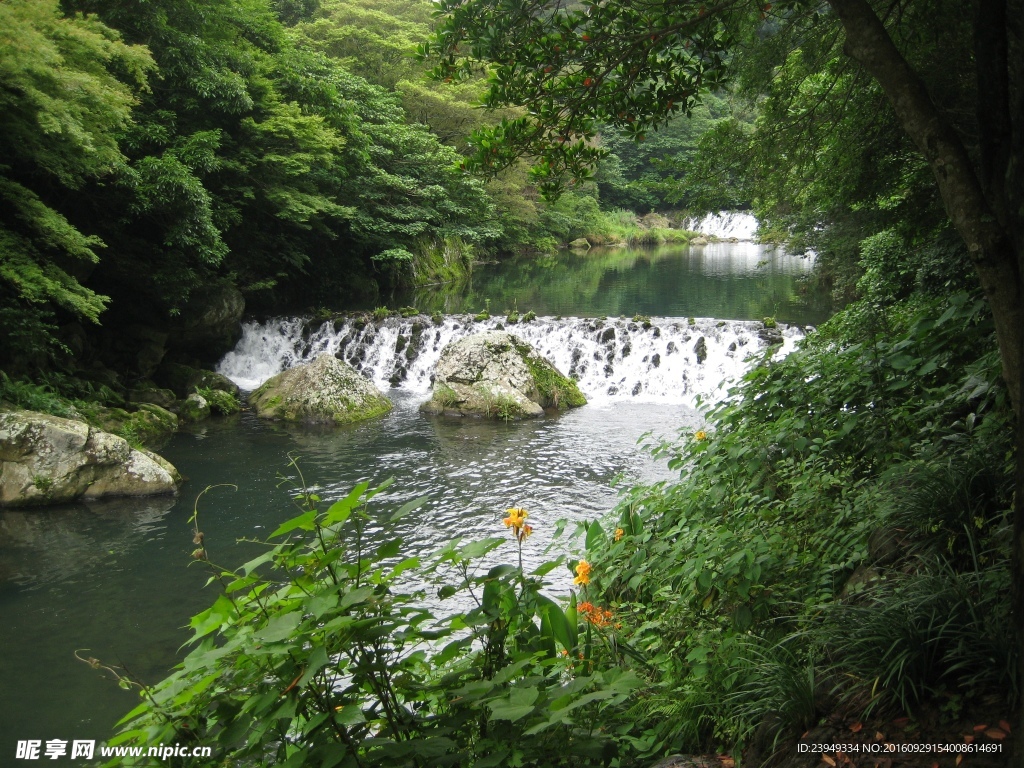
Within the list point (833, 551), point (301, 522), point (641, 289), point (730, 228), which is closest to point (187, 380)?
point (833, 551)

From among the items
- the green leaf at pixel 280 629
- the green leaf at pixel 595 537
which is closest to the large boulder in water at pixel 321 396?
the green leaf at pixel 595 537

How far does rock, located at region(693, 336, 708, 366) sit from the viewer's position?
14.6 m

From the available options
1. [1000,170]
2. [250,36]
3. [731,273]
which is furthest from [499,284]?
[1000,170]

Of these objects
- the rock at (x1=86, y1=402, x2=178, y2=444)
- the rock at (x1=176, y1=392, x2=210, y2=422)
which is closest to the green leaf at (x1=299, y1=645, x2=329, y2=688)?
the rock at (x1=86, y1=402, x2=178, y2=444)

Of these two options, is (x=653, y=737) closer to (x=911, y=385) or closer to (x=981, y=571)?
(x=981, y=571)

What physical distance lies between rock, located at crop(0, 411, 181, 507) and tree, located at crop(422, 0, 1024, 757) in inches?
294

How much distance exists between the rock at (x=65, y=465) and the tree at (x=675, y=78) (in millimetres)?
7478

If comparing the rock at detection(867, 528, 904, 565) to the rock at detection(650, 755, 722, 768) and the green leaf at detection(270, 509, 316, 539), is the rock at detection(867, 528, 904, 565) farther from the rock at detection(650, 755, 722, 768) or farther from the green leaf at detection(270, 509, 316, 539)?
Result: the green leaf at detection(270, 509, 316, 539)

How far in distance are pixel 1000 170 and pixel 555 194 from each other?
2.32m

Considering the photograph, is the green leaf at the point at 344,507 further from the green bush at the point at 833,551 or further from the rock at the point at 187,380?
the rock at the point at 187,380

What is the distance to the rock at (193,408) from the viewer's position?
1285 centimetres

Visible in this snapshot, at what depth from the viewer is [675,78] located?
376cm

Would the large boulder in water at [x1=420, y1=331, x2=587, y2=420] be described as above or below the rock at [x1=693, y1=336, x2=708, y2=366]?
below

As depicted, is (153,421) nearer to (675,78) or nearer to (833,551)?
(675,78)
